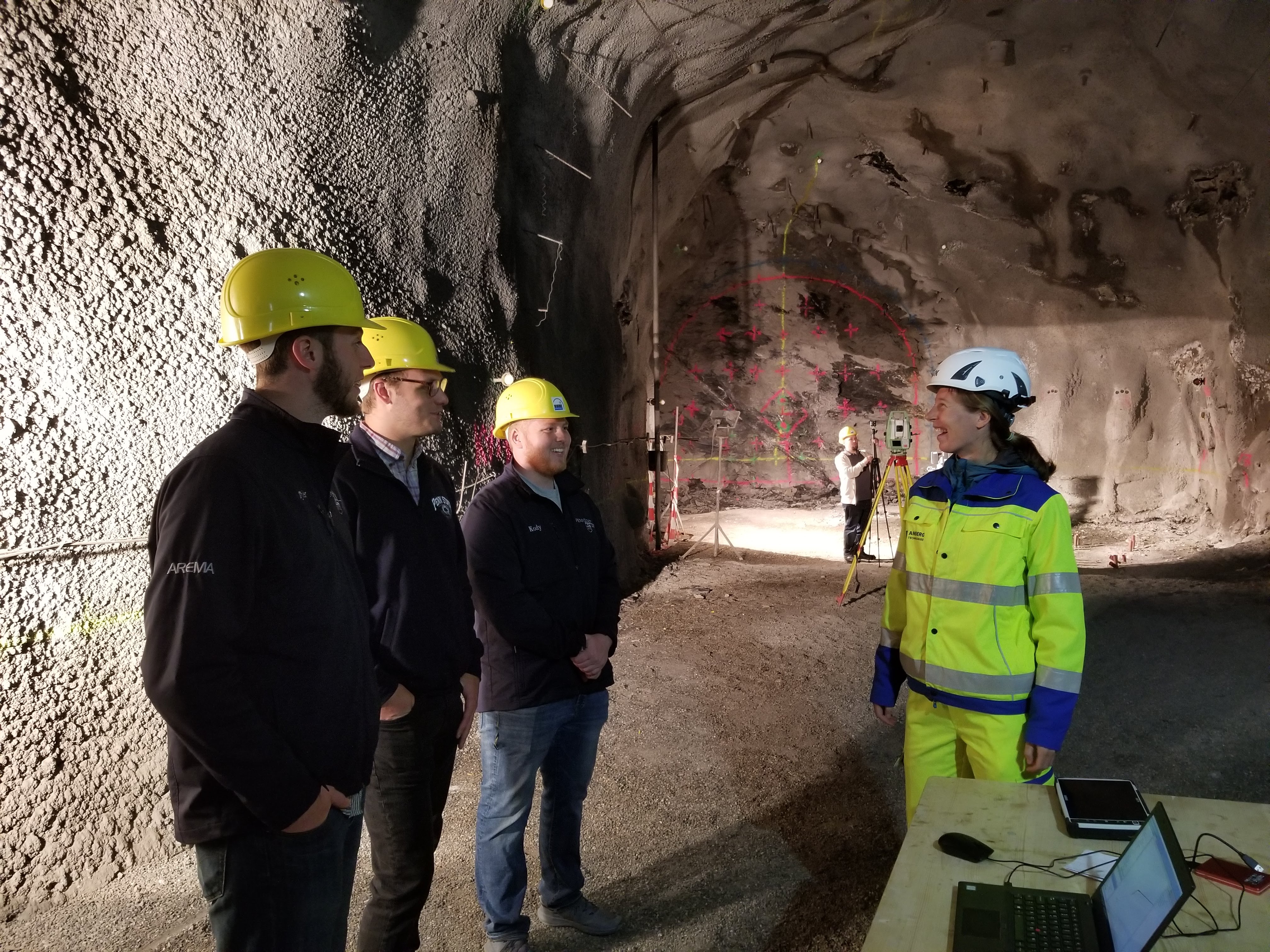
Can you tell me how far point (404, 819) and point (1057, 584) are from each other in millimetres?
1961

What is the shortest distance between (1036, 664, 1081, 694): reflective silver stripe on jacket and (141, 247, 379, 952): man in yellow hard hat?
5.99 feet

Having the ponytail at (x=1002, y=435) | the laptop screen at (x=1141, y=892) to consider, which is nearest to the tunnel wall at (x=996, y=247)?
the ponytail at (x=1002, y=435)

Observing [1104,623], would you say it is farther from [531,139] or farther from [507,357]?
[531,139]

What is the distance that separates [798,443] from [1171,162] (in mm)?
7026

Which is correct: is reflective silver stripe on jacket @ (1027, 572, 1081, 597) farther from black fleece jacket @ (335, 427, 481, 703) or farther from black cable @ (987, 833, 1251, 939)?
black fleece jacket @ (335, 427, 481, 703)

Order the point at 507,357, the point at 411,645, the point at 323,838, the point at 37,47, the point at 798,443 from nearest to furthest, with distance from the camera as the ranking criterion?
the point at 323,838 < the point at 411,645 < the point at 37,47 < the point at 507,357 < the point at 798,443

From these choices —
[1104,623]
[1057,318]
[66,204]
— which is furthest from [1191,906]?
[1057,318]

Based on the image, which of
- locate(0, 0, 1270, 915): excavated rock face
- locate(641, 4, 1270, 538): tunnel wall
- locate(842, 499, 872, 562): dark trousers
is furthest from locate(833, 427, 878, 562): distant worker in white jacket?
locate(641, 4, 1270, 538): tunnel wall

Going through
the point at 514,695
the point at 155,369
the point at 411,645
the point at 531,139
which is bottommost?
the point at 514,695

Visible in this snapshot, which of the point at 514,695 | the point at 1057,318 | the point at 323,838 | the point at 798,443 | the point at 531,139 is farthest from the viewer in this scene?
the point at 798,443

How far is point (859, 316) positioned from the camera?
13.5 meters

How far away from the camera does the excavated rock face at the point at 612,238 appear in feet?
9.12

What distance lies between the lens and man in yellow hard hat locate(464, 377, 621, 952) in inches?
100

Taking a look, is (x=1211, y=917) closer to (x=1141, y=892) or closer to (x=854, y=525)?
(x=1141, y=892)
